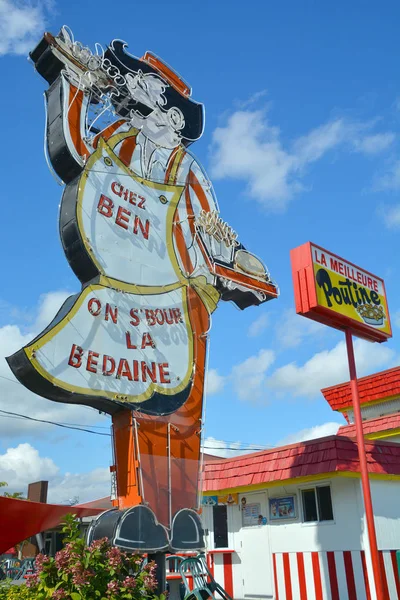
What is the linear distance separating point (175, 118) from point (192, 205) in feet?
7.50

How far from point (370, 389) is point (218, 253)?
27.3ft

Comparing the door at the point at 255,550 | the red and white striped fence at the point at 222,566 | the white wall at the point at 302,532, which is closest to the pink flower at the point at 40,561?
the white wall at the point at 302,532

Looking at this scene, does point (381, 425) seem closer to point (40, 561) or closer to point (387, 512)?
point (387, 512)

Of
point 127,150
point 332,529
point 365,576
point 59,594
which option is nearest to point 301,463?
point 332,529

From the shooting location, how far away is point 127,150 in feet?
39.7

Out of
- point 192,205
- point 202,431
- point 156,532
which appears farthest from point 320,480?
point 192,205

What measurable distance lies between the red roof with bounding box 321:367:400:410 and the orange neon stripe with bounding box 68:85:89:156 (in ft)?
40.1

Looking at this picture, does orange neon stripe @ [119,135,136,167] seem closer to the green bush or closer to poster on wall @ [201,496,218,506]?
the green bush

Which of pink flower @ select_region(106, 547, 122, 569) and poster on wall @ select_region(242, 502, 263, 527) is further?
poster on wall @ select_region(242, 502, 263, 527)

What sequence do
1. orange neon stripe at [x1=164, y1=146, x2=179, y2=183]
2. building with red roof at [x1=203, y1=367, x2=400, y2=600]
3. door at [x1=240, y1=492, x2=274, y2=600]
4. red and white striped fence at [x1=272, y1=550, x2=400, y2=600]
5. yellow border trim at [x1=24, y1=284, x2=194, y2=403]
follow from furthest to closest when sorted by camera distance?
orange neon stripe at [x1=164, y1=146, x2=179, y2=183] < door at [x1=240, y1=492, x2=274, y2=600] < building with red roof at [x1=203, y1=367, x2=400, y2=600] < red and white striped fence at [x1=272, y1=550, x2=400, y2=600] < yellow border trim at [x1=24, y1=284, x2=194, y2=403]

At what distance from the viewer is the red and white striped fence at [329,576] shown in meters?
11.3

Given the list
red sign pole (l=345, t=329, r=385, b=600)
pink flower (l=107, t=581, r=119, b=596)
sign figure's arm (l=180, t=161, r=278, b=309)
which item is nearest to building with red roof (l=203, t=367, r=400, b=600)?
red sign pole (l=345, t=329, r=385, b=600)

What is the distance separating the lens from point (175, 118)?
14086 millimetres

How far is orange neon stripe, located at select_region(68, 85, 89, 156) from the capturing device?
35.6ft
